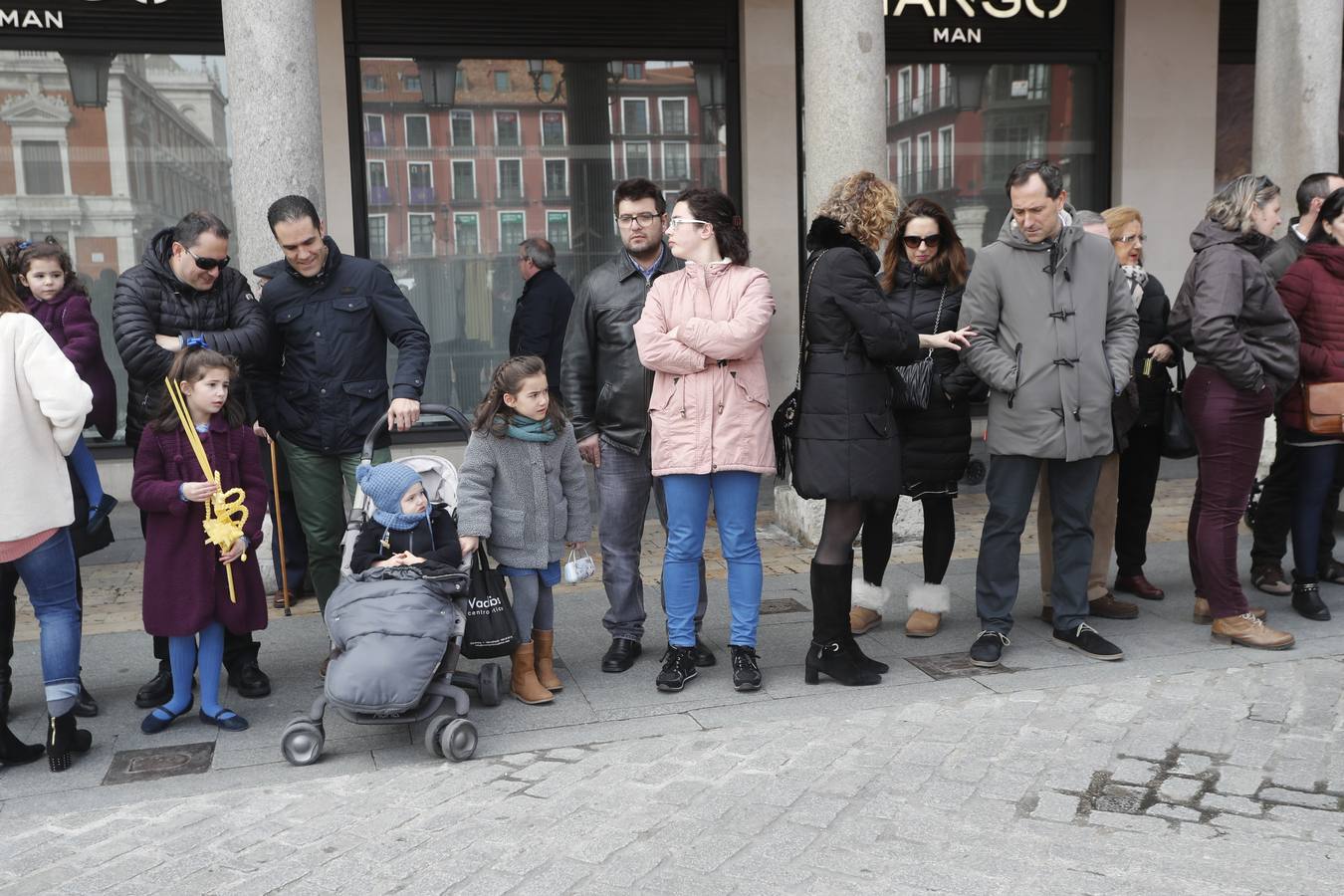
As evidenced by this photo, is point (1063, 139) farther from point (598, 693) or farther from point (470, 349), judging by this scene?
point (598, 693)

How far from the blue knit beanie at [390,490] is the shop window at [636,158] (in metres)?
6.38

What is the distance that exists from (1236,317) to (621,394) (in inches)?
101

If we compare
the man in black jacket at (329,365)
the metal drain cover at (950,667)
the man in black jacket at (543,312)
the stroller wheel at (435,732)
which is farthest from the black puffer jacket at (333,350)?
the man in black jacket at (543,312)

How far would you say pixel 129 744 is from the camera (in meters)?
4.75

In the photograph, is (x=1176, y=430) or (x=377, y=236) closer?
(x=1176, y=430)

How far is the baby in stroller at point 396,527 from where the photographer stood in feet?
15.3

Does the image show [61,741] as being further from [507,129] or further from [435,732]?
[507,129]

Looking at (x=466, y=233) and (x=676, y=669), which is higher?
(x=466, y=233)

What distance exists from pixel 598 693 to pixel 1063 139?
830 cm

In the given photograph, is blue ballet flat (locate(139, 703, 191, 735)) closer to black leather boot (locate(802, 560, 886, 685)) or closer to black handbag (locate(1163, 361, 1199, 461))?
black leather boot (locate(802, 560, 886, 685))

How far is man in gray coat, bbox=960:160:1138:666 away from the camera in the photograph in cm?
521

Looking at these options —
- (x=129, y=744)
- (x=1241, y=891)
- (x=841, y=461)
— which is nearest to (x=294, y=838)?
(x=129, y=744)

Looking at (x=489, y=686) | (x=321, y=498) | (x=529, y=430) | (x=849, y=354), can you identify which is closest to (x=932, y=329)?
(x=849, y=354)

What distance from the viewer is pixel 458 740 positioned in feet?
14.5
